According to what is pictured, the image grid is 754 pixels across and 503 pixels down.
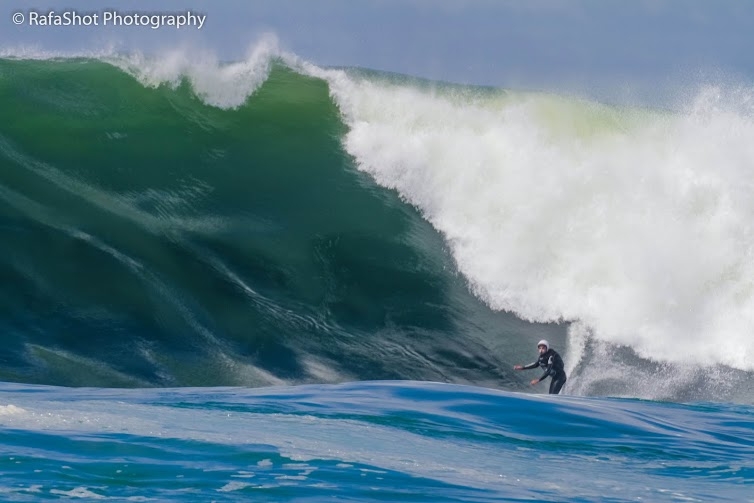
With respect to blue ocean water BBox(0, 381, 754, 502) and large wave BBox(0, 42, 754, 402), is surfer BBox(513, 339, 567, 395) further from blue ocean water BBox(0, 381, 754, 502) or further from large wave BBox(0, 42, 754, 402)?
blue ocean water BBox(0, 381, 754, 502)

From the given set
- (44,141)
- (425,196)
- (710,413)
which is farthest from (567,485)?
(44,141)

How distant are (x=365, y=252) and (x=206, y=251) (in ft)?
6.34

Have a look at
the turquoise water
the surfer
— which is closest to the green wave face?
the turquoise water

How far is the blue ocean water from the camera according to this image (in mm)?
4453

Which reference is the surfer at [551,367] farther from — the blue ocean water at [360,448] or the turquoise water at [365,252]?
the blue ocean water at [360,448]

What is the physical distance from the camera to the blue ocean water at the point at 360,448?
4.45m

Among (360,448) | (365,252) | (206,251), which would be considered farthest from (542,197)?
(360,448)

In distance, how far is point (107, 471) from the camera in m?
4.46

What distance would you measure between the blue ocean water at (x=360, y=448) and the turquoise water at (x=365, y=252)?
0.23ft

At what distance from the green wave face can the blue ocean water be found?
8.30 feet

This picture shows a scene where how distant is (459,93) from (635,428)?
864 cm

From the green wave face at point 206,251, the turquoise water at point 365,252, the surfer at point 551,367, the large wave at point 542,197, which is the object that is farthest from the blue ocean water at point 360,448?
the large wave at point 542,197

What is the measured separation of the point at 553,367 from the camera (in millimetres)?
10492

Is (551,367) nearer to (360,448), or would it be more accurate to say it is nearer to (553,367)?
(553,367)
